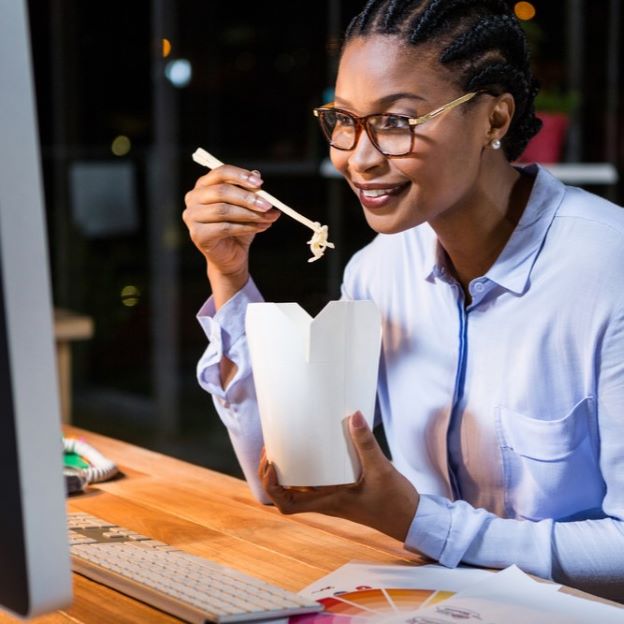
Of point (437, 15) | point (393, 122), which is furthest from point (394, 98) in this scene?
point (437, 15)

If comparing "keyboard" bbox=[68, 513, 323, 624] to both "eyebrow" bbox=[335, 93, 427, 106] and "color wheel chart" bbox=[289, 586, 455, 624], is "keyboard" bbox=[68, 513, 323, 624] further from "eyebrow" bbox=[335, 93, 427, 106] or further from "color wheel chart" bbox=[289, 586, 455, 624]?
"eyebrow" bbox=[335, 93, 427, 106]

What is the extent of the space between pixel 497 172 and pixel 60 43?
3749mm

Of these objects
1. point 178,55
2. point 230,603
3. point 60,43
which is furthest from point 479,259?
point 60,43

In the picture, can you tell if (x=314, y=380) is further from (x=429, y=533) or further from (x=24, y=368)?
(x=24, y=368)

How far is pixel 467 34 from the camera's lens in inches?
51.6

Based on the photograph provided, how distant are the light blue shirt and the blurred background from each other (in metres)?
2.52

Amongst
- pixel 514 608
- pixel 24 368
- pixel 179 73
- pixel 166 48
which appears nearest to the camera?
pixel 24 368

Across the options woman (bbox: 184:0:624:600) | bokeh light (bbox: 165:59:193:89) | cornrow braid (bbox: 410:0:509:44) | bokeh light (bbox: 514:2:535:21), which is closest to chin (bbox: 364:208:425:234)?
woman (bbox: 184:0:624:600)

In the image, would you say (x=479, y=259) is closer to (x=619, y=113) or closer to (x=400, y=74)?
(x=400, y=74)

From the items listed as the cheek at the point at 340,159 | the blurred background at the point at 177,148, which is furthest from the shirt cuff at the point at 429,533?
A: the blurred background at the point at 177,148

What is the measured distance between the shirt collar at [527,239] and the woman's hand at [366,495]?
0.35 m

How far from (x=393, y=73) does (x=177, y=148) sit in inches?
132

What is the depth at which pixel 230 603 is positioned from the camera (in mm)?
1002

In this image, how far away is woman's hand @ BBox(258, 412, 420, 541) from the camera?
1135 millimetres
